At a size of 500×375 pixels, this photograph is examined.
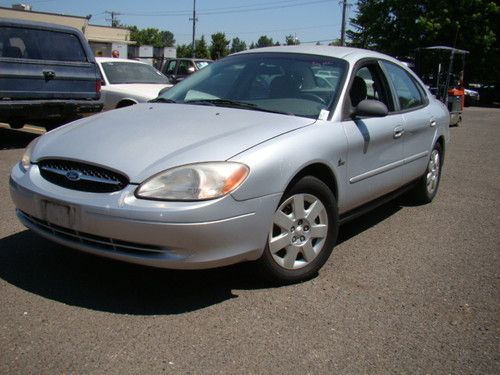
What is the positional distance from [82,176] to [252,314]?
1.25 metres

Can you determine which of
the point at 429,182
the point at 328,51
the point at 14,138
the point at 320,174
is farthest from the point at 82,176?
the point at 14,138

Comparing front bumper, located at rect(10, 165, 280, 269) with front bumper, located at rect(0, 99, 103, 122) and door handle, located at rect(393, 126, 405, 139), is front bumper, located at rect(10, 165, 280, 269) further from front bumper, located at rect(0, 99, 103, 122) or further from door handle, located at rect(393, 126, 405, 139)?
front bumper, located at rect(0, 99, 103, 122)

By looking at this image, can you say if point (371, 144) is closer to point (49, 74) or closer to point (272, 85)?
point (272, 85)

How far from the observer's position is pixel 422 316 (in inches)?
124

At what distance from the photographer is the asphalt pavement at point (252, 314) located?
257cm

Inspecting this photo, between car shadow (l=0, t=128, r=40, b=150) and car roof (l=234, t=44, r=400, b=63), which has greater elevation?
car roof (l=234, t=44, r=400, b=63)

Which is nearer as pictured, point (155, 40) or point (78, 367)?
point (78, 367)

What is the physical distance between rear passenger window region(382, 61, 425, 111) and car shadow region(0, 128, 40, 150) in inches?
236

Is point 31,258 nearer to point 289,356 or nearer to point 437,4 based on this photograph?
point 289,356

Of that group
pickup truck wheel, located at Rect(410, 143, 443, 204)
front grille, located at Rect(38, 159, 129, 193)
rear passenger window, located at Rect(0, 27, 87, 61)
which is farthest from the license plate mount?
rear passenger window, located at Rect(0, 27, 87, 61)

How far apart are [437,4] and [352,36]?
974 cm

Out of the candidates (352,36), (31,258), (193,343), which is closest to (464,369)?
(193,343)

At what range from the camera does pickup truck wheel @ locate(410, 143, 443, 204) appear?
5555mm

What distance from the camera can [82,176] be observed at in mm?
3072
